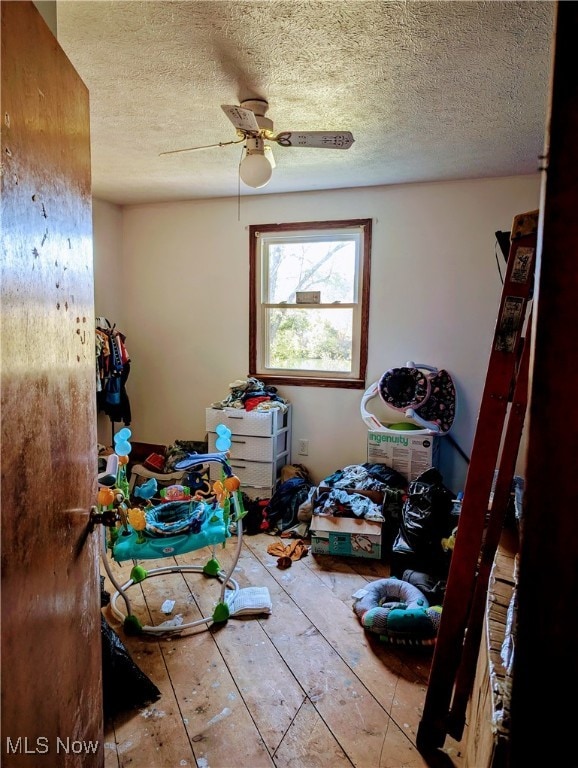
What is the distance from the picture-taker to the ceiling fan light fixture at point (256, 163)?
209 centimetres

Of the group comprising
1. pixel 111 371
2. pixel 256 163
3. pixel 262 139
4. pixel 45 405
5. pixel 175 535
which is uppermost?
pixel 262 139

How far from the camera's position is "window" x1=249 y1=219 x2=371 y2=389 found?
362 cm

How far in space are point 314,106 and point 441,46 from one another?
27.0 inches

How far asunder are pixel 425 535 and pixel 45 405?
224 cm

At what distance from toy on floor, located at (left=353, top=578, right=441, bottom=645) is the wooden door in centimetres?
131

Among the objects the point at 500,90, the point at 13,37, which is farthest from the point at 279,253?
the point at 13,37

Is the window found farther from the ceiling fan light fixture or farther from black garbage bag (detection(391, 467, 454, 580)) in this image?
the ceiling fan light fixture

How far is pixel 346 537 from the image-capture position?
286 cm

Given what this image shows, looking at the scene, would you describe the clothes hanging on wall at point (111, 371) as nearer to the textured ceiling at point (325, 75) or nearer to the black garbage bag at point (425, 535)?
the textured ceiling at point (325, 75)

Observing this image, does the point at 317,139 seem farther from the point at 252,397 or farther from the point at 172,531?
the point at 252,397

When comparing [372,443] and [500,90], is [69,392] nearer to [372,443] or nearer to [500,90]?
[500,90]

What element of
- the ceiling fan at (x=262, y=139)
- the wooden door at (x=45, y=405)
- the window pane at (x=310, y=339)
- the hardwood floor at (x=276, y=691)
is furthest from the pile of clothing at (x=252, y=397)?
the wooden door at (x=45, y=405)

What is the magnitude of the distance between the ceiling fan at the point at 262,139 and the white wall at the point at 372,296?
157 cm

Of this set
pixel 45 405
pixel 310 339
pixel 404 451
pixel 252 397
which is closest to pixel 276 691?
pixel 45 405
